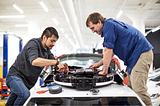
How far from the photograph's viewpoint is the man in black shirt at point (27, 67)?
1413mm

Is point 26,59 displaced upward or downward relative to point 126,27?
downward

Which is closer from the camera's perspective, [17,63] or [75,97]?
[75,97]

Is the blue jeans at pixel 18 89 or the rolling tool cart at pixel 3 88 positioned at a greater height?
the blue jeans at pixel 18 89

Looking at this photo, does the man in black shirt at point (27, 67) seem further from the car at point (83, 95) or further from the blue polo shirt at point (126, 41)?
the blue polo shirt at point (126, 41)

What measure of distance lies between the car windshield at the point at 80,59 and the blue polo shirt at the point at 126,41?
718 mm

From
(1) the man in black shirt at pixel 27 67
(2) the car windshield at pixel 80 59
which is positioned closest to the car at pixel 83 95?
(1) the man in black shirt at pixel 27 67

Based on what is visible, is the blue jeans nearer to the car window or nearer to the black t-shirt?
the black t-shirt

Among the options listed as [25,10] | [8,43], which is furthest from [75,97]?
[25,10]

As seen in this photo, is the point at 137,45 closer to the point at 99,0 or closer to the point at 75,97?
the point at 75,97

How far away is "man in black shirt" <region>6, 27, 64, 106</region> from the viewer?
4.64ft

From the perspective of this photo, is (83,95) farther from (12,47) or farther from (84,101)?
(12,47)

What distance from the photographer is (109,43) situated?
139cm

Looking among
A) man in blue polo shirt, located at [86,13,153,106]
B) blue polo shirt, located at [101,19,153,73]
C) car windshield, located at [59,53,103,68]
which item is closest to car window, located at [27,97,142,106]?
man in blue polo shirt, located at [86,13,153,106]

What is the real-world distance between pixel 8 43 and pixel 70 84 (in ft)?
12.6
